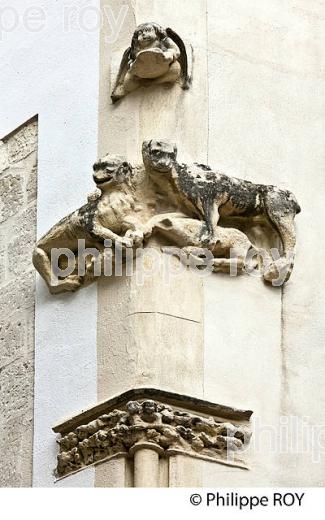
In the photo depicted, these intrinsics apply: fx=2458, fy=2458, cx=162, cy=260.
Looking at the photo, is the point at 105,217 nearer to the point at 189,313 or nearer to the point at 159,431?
the point at 189,313

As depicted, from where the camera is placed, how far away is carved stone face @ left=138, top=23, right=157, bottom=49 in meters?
8.67

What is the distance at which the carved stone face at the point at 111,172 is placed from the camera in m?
8.48

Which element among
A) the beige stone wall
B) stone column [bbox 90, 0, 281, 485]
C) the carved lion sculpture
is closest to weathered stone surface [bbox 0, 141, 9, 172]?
the beige stone wall

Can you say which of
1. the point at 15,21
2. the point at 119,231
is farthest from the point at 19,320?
the point at 15,21

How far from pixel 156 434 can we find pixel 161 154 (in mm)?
1024

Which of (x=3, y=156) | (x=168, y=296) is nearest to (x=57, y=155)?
(x=3, y=156)

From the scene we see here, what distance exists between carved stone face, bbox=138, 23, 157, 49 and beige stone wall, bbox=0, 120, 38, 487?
724 millimetres

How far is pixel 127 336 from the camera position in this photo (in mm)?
8250

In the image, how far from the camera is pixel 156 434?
26.3 ft

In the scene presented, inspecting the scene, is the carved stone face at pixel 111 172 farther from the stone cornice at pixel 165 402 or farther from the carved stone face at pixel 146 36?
the stone cornice at pixel 165 402

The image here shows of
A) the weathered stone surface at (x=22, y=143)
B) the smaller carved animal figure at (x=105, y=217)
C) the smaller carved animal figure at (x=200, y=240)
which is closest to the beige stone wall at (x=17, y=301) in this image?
the weathered stone surface at (x=22, y=143)

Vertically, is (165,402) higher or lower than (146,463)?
higher

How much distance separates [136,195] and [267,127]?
63 cm

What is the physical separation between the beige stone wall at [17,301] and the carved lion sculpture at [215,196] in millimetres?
727
